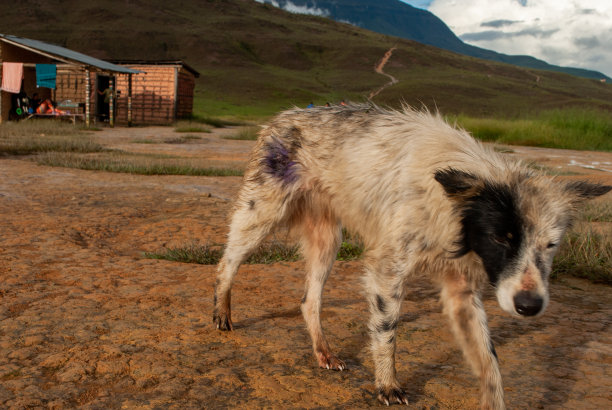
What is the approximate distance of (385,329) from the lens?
2.70 m

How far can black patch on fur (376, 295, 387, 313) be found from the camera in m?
2.72

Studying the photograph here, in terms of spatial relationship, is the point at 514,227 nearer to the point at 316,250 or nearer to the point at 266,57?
the point at 316,250

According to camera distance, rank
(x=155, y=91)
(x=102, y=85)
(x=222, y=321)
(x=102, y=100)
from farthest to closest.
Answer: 1. (x=155, y=91)
2. (x=102, y=85)
3. (x=102, y=100)
4. (x=222, y=321)

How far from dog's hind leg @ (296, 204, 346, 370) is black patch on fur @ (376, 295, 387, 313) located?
1.91ft

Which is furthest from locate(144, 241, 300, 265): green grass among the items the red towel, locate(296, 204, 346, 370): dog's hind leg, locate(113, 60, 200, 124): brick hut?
locate(113, 60, 200, 124): brick hut

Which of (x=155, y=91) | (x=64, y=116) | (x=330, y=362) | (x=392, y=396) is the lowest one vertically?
(x=64, y=116)

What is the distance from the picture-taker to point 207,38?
96625 mm

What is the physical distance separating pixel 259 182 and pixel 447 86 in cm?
7467

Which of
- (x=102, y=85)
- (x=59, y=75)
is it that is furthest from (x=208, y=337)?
(x=102, y=85)

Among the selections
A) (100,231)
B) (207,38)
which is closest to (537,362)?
(100,231)

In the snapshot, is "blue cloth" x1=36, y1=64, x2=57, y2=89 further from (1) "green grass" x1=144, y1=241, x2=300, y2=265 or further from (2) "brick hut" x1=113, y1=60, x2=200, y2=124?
(1) "green grass" x1=144, y1=241, x2=300, y2=265

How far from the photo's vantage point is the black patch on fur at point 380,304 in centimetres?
272

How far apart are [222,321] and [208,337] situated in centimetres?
18

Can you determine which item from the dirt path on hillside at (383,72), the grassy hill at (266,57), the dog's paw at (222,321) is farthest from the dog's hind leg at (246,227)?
the dirt path on hillside at (383,72)
